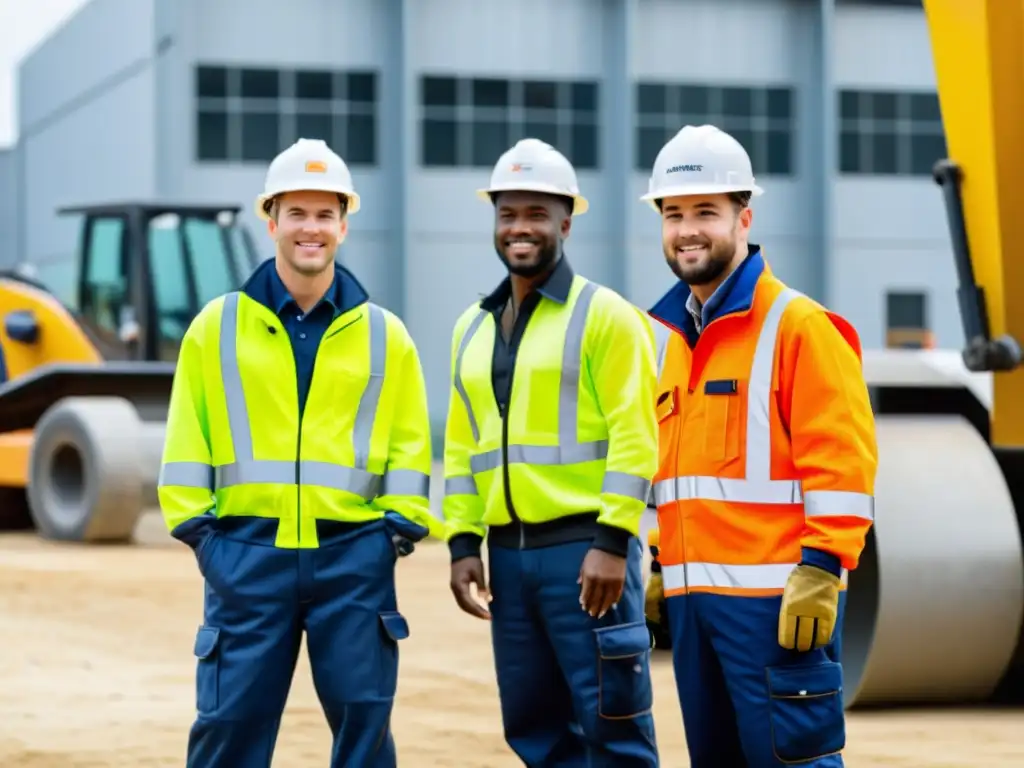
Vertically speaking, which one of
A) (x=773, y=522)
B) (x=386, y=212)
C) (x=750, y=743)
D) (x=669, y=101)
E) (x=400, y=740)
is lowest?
(x=400, y=740)

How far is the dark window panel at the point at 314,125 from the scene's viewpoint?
3744cm

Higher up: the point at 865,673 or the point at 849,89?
the point at 849,89

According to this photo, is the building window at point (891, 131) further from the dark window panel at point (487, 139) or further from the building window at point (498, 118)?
the dark window panel at point (487, 139)

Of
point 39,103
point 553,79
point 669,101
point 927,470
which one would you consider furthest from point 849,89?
point 927,470

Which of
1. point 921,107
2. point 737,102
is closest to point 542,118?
point 737,102

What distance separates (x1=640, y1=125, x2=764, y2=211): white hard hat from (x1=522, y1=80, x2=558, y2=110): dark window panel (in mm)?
33801

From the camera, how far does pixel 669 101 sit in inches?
1550

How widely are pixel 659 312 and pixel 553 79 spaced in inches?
1341

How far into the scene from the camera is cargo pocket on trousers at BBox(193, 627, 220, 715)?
199 inches

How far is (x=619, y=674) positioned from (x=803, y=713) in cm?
78

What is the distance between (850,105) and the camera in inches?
1586

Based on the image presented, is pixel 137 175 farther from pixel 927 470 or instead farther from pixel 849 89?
pixel 927 470

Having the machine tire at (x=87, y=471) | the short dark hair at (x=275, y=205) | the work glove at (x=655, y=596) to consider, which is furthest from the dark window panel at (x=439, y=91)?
the work glove at (x=655, y=596)

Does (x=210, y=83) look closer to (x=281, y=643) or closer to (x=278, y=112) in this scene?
(x=278, y=112)
